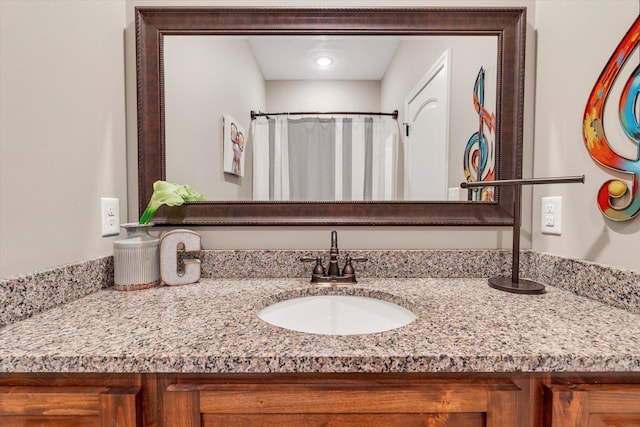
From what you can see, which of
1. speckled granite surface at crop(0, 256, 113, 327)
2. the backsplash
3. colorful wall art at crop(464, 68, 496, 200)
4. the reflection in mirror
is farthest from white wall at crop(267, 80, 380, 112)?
speckled granite surface at crop(0, 256, 113, 327)

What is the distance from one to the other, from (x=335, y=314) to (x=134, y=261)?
0.62 m

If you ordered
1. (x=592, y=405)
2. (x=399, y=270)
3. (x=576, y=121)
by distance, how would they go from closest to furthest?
(x=592, y=405) < (x=576, y=121) < (x=399, y=270)

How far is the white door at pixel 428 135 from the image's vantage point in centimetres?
111

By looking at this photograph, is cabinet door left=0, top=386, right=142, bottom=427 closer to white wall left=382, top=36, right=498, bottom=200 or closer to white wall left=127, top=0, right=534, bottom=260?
white wall left=127, top=0, right=534, bottom=260

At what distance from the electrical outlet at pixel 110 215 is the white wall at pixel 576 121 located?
55.3 inches

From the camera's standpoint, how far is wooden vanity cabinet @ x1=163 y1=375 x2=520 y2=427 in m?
0.55

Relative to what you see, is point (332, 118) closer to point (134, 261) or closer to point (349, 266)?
point (349, 266)

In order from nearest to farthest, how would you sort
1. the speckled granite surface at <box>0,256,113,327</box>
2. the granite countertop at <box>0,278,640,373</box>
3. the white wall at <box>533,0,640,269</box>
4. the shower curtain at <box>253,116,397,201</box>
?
the granite countertop at <box>0,278,640,373</box> < the speckled granite surface at <box>0,256,113,327</box> < the white wall at <box>533,0,640,269</box> < the shower curtain at <box>253,116,397,201</box>

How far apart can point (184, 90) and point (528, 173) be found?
4.05 ft

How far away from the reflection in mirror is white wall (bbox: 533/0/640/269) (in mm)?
161

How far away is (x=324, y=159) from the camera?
1.12m

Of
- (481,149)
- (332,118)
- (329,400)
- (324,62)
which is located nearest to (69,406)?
(329,400)

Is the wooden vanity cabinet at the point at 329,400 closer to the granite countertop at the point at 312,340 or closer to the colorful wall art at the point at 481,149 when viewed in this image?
the granite countertop at the point at 312,340

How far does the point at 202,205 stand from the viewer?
112cm
